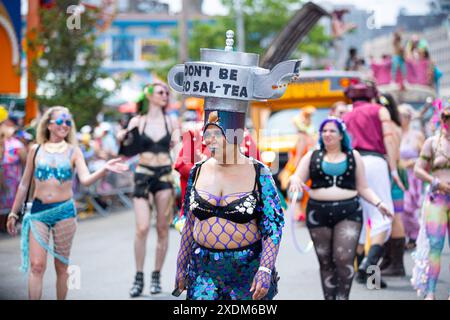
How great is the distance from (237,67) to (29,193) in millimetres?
3250

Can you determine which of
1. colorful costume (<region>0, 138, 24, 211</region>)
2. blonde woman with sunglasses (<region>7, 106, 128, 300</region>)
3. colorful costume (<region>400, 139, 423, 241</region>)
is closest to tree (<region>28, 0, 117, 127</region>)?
colorful costume (<region>0, 138, 24, 211</region>)

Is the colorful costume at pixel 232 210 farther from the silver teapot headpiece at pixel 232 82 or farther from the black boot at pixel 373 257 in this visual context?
the black boot at pixel 373 257

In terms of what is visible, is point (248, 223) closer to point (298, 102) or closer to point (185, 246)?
point (185, 246)

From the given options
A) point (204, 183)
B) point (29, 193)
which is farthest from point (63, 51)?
point (204, 183)

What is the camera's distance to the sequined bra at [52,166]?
757cm

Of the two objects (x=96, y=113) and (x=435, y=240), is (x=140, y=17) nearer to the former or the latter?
(x=96, y=113)

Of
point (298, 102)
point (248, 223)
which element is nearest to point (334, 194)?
point (248, 223)

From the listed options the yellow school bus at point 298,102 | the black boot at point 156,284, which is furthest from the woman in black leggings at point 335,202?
the yellow school bus at point 298,102

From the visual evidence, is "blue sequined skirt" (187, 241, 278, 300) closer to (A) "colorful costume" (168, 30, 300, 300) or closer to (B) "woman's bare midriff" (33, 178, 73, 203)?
(A) "colorful costume" (168, 30, 300, 300)

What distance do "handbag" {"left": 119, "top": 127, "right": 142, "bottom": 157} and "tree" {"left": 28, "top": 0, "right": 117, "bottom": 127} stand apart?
859cm

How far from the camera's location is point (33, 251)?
743 cm

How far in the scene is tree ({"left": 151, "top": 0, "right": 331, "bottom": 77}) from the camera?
156ft

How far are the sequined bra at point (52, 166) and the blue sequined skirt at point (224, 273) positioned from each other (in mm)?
2671
